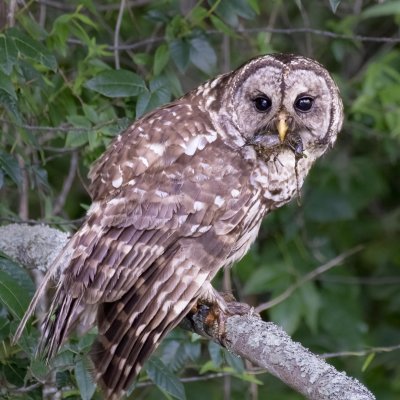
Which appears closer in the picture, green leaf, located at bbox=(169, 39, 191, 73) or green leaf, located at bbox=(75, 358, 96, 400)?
green leaf, located at bbox=(75, 358, 96, 400)

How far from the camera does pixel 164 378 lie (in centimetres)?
356

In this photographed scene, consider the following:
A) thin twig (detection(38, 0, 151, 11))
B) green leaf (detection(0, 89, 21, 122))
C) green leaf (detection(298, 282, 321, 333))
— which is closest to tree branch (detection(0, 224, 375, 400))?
green leaf (detection(0, 89, 21, 122))

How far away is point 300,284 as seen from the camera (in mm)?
5023

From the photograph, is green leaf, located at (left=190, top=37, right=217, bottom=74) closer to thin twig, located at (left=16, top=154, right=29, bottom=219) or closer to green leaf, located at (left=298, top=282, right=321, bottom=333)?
thin twig, located at (left=16, top=154, right=29, bottom=219)

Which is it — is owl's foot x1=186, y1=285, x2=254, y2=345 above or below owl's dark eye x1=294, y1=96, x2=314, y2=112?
below

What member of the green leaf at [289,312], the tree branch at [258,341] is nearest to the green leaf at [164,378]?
the tree branch at [258,341]

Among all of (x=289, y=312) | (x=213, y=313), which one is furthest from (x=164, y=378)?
(x=289, y=312)

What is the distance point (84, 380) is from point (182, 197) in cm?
68

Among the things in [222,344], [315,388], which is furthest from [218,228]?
[315,388]

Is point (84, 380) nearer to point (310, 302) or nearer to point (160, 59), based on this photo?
point (160, 59)

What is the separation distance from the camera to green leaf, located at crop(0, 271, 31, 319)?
3264 mm

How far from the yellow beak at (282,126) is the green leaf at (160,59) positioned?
667 millimetres

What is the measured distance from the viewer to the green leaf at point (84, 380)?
3326mm

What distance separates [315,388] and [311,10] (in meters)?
3.27
